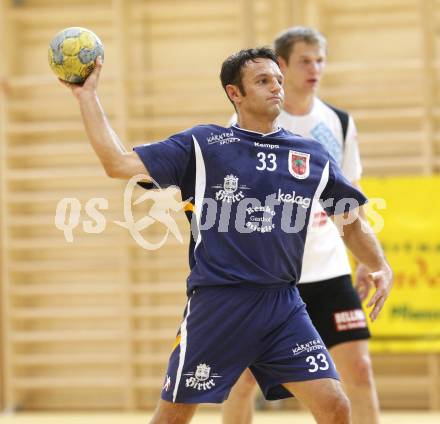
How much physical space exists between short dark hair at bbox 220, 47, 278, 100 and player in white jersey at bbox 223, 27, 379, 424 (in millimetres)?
1075

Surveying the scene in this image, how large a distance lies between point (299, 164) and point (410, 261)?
3.93 m

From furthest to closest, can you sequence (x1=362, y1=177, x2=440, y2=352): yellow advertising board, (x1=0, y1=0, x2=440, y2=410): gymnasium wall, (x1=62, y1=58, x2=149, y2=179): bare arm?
(x1=0, y1=0, x2=440, y2=410): gymnasium wall < (x1=362, y1=177, x2=440, y2=352): yellow advertising board < (x1=62, y1=58, x2=149, y2=179): bare arm

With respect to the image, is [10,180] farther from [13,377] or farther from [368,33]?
[368,33]

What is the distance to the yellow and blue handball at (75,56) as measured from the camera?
3.38m

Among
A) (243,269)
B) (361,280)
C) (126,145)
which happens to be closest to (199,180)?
(243,269)

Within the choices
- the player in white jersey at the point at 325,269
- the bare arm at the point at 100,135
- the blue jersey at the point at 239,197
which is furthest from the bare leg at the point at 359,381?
the bare arm at the point at 100,135

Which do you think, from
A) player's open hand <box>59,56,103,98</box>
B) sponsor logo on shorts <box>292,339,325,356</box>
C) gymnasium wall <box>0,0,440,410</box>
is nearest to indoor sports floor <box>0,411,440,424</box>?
gymnasium wall <box>0,0,440,410</box>

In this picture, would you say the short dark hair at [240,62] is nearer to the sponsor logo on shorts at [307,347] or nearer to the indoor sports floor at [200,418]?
the sponsor logo on shorts at [307,347]

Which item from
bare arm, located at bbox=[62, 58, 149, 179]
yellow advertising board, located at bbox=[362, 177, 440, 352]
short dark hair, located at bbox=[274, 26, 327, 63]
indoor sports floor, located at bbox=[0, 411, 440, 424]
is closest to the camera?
bare arm, located at bbox=[62, 58, 149, 179]

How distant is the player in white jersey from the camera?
181 inches

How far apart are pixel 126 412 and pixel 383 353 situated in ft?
7.02

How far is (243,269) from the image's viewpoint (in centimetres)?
352

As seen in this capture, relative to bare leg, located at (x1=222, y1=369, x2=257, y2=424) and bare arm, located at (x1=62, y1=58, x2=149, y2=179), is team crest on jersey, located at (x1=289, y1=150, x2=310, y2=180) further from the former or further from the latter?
bare leg, located at (x1=222, y1=369, x2=257, y2=424)

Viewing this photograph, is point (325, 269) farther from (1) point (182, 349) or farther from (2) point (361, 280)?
(1) point (182, 349)
